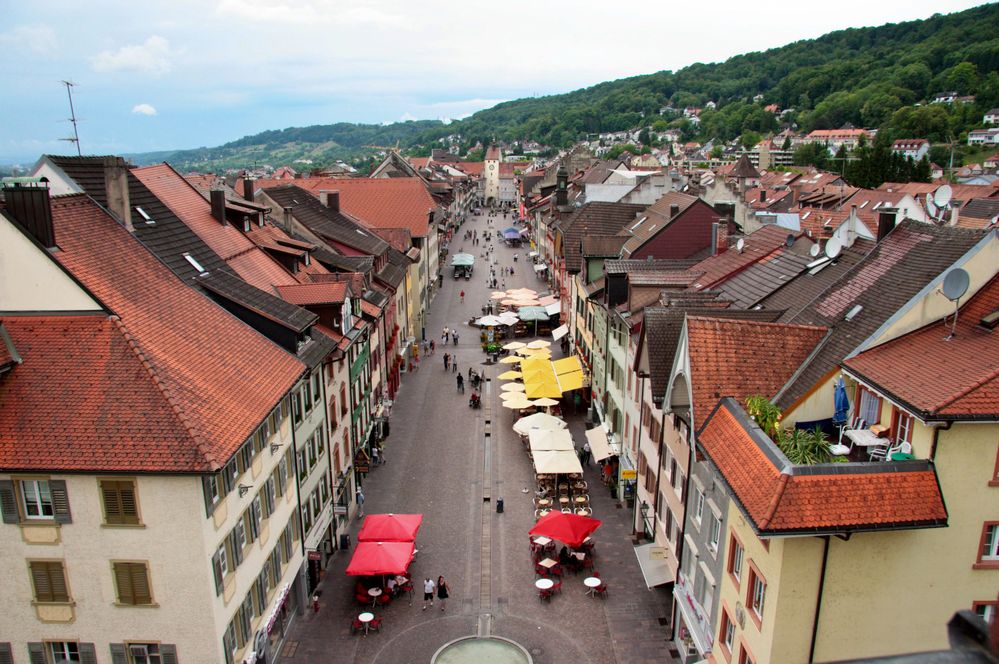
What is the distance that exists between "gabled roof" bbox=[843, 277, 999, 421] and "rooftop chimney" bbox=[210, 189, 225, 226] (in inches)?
1063

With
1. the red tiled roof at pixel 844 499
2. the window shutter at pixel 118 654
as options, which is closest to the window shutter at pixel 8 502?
the window shutter at pixel 118 654

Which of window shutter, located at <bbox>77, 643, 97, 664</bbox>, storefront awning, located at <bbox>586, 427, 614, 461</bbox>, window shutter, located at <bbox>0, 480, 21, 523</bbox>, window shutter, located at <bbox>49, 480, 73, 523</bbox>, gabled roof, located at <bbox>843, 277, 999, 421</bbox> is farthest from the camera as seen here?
storefront awning, located at <bbox>586, 427, 614, 461</bbox>

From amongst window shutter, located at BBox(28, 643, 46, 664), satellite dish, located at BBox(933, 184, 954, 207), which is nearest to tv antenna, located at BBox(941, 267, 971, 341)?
satellite dish, located at BBox(933, 184, 954, 207)

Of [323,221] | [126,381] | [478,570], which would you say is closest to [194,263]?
[126,381]

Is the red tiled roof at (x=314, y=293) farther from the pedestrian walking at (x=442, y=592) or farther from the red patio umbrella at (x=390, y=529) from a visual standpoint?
the pedestrian walking at (x=442, y=592)

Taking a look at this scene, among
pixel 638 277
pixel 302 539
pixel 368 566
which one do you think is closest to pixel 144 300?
pixel 302 539

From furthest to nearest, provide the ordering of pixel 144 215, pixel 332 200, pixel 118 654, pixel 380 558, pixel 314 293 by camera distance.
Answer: pixel 332 200 < pixel 314 293 < pixel 380 558 < pixel 144 215 < pixel 118 654

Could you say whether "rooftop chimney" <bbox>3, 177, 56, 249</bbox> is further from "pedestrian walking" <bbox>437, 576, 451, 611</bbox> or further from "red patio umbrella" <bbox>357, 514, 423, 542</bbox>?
"pedestrian walking" <bbox>437, 576, 451, 611</bbox>

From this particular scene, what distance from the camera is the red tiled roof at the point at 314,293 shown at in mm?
31547

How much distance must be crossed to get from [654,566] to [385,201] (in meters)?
53.5

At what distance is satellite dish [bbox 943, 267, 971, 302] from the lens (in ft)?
59.9

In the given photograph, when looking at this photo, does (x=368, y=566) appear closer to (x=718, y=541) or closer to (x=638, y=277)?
(x=718, y=541)

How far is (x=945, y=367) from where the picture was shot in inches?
699

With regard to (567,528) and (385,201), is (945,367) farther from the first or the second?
(385,201)
